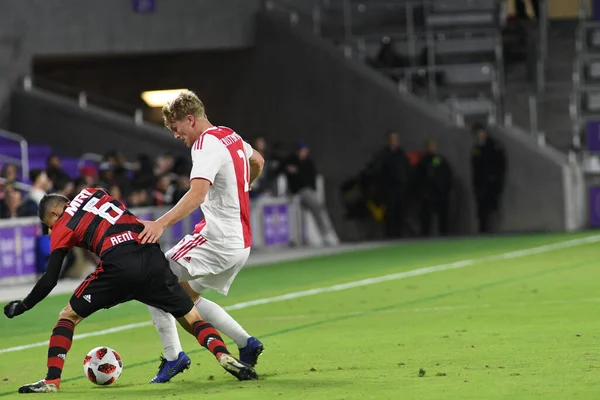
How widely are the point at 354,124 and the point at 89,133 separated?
595cm

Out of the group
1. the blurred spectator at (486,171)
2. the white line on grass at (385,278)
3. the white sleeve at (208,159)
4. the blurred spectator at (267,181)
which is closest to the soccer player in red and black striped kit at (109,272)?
the white sleeve at (208,159)

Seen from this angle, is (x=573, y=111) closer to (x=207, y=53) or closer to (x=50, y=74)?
(x=207, y=53)

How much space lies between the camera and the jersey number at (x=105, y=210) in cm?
883

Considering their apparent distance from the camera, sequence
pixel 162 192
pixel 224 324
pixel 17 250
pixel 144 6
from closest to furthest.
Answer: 1. pixel 224 324
2. pixel 17 250
3. pixel 162 192
4. pixel 144 6

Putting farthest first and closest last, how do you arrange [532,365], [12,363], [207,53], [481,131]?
[207,53]
[481,131]
[12,363]
[532,365]

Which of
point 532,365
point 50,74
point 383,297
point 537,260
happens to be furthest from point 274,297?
point 50,74

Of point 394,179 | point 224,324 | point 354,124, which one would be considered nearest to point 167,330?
point 224,324

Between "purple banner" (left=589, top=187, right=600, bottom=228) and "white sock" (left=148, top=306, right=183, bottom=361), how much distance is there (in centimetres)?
2072

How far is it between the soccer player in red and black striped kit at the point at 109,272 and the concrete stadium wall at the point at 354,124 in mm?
20210

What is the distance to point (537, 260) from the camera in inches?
803

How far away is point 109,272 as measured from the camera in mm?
8781

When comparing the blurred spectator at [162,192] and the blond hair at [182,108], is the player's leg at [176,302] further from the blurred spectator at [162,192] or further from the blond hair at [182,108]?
the blurred spectator at [162,192]

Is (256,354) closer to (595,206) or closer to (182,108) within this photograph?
(182,108)

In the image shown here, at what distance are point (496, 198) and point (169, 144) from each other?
7015 mm
